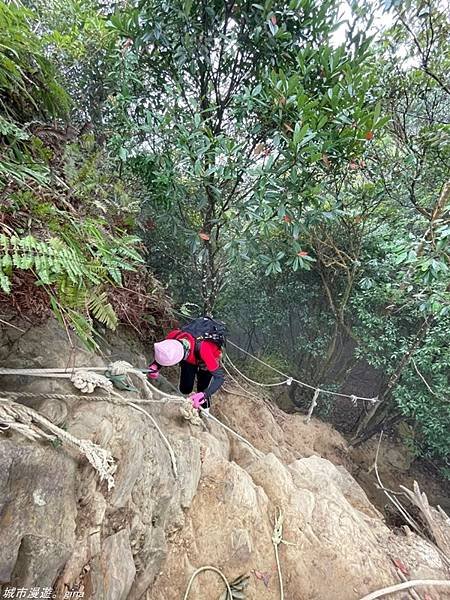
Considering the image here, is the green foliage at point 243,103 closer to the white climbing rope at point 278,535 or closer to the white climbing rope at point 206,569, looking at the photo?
→ the white climbing rope at point 278,535

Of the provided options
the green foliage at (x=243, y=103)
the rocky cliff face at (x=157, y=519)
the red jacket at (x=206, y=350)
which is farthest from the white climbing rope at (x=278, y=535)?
the green foliage at (x=243, y=103)

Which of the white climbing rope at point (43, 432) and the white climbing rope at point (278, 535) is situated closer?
the white climbing rope at point (43, 432)

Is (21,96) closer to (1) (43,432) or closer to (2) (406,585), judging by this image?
(1) (43,432)

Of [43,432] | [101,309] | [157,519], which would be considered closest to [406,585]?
[157,519]

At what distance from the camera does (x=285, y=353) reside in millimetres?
7555

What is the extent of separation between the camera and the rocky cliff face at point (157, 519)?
1578 millimetres

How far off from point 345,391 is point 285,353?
6.11 ft

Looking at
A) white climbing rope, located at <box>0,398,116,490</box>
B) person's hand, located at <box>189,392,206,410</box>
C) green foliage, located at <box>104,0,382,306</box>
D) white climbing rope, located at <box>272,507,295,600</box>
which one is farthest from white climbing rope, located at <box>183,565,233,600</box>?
green foliage, located at <box>104,0,382,306</box>

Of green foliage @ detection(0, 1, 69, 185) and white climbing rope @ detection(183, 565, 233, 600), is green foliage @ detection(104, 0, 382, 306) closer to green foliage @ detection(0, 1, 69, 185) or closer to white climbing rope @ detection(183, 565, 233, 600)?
green foliage @ detection(0, 1, 69, 185)

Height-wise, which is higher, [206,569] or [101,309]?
[101,309]

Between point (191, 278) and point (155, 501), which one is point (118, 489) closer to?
point (155, 501)

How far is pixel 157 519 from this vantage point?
7.16 feet

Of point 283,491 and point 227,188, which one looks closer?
point 283,491

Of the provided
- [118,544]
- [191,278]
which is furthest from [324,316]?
[118,544]
